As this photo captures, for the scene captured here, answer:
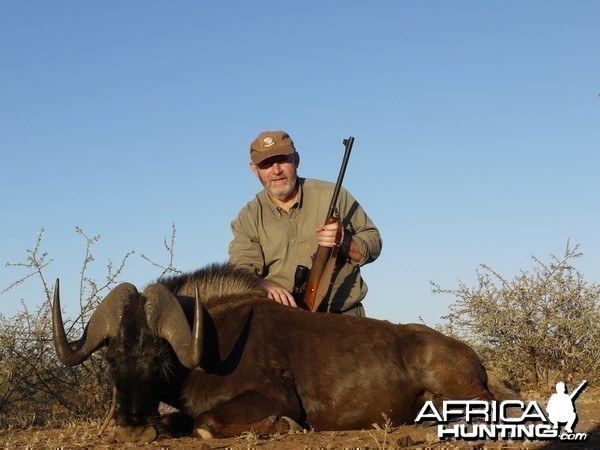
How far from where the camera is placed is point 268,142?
26.2ft

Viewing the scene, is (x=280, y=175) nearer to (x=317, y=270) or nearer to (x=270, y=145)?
(x=270, y=145)

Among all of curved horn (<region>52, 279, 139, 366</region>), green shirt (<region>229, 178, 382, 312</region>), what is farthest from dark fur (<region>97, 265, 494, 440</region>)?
green shirt (<region>229, 178, 382, 312</region>)

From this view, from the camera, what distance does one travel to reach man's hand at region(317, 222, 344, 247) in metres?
7.31

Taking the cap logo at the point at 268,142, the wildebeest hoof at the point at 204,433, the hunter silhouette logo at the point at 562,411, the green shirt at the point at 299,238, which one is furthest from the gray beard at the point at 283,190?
the hunter silhouette logo at the point at 562,411

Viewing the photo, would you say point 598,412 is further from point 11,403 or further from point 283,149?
point 11,403

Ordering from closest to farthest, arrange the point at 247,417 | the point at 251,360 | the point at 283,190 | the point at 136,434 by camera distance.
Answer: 1. the point at 136,434
2. the point at 247,417
3. the point at 251,360
4. the point at 283,190

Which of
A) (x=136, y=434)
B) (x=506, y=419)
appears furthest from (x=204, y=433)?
(x=506, y=419)

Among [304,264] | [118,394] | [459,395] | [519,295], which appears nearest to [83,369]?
[304,264]

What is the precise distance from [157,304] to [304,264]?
8.20ft

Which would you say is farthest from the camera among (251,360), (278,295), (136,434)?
(278,295)

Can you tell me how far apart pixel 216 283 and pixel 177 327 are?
1.08m

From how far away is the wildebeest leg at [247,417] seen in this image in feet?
17.9

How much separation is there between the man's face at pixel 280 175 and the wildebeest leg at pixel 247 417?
2.68 m

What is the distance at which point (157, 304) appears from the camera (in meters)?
5.66
